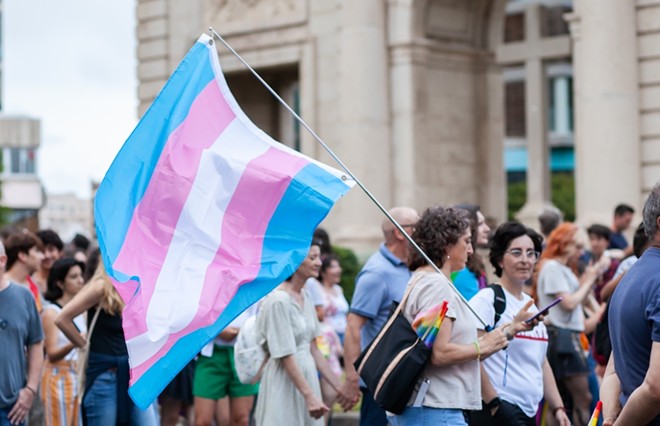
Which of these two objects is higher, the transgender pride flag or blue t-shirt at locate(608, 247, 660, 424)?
the transgender pride flag

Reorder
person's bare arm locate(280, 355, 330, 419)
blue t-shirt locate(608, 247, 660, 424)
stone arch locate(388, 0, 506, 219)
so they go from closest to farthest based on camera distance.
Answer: blue t-shirt locate(608, 247, 660, 424)
person's bare arm locate(280, 355, 330, 419)
stone arch locate(388, 0, 506, 219)

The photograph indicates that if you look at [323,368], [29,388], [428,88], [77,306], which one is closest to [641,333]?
[323,368]

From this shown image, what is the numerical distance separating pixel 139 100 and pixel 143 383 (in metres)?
21.4

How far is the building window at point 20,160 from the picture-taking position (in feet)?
282

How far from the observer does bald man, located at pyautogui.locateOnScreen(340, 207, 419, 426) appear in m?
10.1

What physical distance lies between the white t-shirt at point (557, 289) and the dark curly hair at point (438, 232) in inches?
171

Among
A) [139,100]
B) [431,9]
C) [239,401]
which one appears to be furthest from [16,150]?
[239,401]

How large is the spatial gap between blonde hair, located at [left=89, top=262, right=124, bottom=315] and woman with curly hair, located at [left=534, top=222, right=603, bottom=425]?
397 centimetres

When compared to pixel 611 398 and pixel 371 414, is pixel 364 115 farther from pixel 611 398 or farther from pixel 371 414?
pixel 611 398

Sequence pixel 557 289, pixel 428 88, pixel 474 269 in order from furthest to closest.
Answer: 1. pixel 428 88
2. pixel 557 289
3. pixel 474 269

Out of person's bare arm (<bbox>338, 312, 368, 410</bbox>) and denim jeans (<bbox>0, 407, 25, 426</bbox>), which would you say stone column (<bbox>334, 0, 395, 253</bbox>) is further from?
denim jeans (<bbox>0, 407, 25, 426</bbox>)

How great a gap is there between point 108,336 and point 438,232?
3047 mm

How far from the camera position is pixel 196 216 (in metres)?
8.63

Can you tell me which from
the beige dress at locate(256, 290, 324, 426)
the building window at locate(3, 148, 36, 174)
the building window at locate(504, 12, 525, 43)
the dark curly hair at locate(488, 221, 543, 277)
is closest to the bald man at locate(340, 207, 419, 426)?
the beige dress at locate(256, 290, 324, 426)
